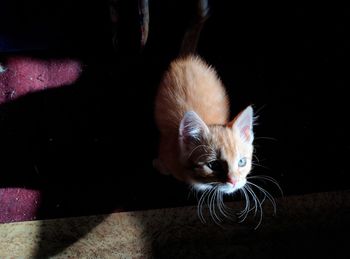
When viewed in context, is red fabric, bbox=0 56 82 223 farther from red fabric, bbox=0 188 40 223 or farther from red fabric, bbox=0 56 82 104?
red fabric, bbox=0 188 40 223

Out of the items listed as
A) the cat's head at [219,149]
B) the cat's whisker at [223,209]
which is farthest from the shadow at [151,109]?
the cat's head at [219,149]

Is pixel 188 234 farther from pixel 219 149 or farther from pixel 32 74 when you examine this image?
pixel 32 74

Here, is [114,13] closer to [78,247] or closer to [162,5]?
[162,5]

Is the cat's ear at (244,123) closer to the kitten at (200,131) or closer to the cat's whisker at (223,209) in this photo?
the kitten at (200,131)

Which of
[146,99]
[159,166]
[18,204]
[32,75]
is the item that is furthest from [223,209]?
[32,75]

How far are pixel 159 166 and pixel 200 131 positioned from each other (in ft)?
1.24

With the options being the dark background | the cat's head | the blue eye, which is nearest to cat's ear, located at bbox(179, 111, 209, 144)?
the cat's head

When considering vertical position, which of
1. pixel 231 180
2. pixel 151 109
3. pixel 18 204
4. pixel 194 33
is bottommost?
pixel 18 204

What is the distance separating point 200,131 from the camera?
1248 mm

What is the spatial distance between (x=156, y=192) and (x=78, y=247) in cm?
38

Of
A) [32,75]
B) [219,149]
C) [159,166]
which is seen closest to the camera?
[219,149]

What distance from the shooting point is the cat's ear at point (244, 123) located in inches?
48.3

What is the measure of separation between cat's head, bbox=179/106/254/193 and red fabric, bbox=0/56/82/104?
2.29 feet

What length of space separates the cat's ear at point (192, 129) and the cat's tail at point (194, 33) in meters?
0.45
